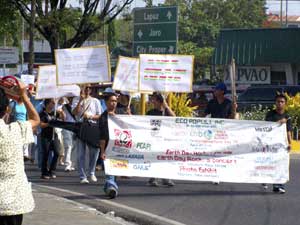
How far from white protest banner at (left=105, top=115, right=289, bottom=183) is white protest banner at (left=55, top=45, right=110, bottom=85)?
1054 millimetres

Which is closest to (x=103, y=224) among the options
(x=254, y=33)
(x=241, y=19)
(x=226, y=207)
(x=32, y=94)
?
(x=226, y=207)

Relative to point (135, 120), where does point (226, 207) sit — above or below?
below

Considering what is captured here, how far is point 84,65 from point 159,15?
759 centimetres

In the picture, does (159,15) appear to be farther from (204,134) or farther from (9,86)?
(9,86)

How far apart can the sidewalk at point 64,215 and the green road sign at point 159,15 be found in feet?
31.4

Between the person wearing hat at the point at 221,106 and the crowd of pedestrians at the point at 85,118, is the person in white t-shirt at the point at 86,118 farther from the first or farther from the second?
the person wearing hat at the point at 221,106

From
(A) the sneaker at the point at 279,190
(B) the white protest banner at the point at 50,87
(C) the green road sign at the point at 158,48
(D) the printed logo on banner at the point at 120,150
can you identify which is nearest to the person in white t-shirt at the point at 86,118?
(B) the white protest banner at the point at 50,87

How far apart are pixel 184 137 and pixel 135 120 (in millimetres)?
806

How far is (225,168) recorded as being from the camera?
1320cm

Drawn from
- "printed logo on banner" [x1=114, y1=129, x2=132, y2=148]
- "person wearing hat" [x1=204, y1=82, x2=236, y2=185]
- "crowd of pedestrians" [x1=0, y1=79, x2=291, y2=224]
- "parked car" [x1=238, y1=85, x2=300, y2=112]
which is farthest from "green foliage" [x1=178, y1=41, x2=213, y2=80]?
"printed logo on banner" [x1=114, y1=129, x2=132, y2=148]

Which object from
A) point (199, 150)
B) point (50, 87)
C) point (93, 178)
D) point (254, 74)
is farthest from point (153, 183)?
point (254, 74)

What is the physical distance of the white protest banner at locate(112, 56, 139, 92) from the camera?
1423 cm

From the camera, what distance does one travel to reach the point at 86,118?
14.8 metres

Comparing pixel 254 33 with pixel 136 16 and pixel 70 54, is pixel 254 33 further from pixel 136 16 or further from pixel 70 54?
pixel 70 54
